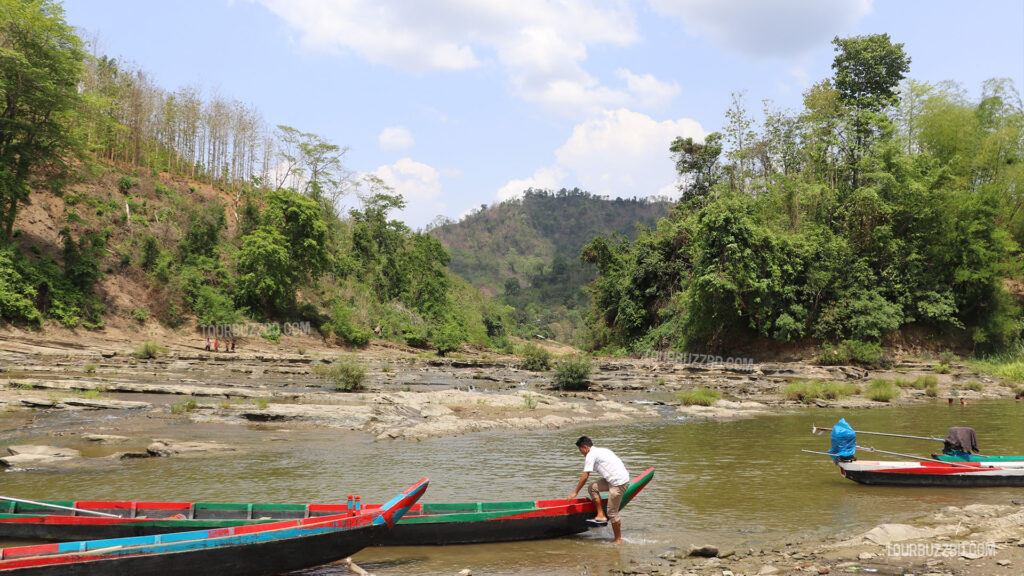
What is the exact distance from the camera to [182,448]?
1246 centimetres

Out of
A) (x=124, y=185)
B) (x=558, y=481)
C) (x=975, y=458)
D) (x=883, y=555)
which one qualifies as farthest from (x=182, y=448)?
(x=124, y=185)

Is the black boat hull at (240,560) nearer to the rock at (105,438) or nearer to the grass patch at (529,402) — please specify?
the rock at (105,438)

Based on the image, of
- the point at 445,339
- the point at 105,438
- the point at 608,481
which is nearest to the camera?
the point at 608,481

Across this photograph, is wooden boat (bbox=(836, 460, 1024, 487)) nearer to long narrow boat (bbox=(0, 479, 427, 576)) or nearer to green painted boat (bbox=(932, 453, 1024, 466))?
green painted boat (bbox=(932, 453, 1024, 466))

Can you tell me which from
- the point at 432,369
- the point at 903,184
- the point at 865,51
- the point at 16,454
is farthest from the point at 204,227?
the point at 865,51

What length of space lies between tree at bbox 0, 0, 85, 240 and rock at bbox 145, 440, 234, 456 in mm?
27748

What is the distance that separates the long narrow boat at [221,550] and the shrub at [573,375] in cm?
1718

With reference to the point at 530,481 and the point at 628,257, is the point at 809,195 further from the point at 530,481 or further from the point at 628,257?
the point at 530,481

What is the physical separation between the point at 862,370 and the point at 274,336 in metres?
34.1

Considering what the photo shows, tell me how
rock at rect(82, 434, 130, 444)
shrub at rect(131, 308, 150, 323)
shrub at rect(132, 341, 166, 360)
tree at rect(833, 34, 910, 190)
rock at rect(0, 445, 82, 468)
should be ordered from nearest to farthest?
rock at rect(0, 445, 82, 468) < rock at rect(82, 434, 130, 444) < shrub at rect(132, 341, 166, 360) < shrub at rect(131, 308, 150, 323) < tree at rect(833, 34, 910, 190)

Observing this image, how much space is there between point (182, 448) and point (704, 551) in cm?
1058

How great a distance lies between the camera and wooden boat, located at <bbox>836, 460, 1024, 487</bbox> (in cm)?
1025

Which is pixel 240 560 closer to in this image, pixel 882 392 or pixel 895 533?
pixel 895 533

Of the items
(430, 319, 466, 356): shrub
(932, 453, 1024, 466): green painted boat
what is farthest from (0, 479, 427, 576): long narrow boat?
(430, 319, 466, 356): shrub
